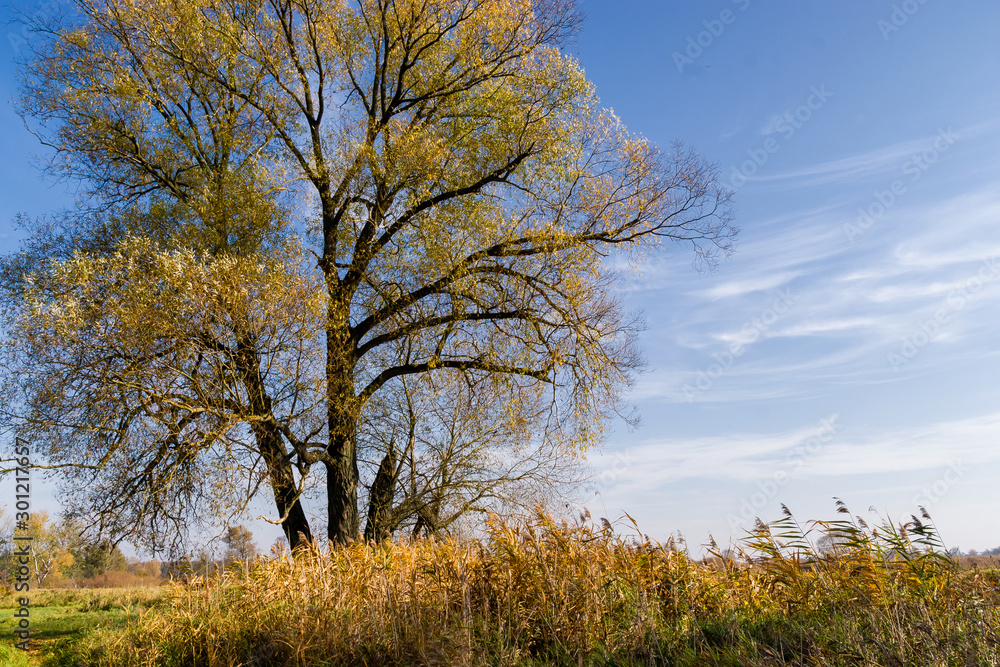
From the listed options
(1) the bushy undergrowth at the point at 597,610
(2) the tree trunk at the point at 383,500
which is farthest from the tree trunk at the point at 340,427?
(1) the bushy undergrowth at the point at 597,610

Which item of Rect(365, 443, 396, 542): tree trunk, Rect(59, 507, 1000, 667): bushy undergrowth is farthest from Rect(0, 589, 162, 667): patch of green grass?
Rect(365, 443, 396, 542): tree trunk

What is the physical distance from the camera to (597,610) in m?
6.24

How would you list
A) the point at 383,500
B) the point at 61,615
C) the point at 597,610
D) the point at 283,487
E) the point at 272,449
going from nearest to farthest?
the point at 597,610, the point at 61,615, the point at 272,449, the point at 283,487, the point at 383,500

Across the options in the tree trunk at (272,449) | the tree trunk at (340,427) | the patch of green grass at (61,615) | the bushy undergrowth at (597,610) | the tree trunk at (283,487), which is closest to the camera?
the bushy undergrowth at (597,610)

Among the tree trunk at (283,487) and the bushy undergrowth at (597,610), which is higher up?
the tree trunk at (283,487)

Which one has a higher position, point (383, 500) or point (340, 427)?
point (340, 427)

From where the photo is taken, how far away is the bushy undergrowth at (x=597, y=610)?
504 centimetres

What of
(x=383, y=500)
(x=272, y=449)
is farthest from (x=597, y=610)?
(x=383, y=500)

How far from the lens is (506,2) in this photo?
48.6ft

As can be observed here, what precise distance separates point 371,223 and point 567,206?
14.1 ft

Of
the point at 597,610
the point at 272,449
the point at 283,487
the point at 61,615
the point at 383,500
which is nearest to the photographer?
the point at 597,610

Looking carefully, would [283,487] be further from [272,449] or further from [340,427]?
[340,427]

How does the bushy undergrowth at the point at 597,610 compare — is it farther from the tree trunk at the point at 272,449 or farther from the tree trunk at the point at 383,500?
the tree trunk at the point at 383,500

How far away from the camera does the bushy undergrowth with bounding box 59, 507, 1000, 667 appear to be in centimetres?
504
